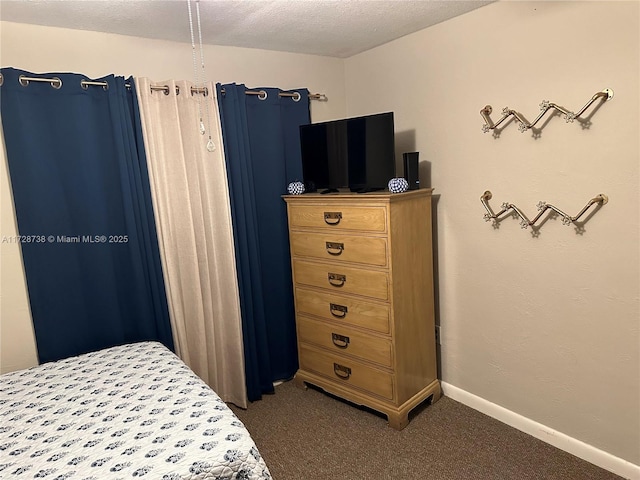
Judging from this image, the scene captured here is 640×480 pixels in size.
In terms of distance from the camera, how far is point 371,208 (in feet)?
8.25

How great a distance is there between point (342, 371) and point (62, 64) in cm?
235

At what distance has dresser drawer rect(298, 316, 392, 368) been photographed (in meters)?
2.65

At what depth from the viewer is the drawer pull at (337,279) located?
276 cm

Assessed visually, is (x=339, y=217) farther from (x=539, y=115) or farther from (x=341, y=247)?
(x=539, y=115)

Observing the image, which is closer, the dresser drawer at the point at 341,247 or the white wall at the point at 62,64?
the white wall at the point at 62,64

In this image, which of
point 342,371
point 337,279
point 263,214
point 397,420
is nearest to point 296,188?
point 263,214

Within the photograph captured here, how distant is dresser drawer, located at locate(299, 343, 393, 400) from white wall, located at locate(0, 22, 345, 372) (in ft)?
5.24

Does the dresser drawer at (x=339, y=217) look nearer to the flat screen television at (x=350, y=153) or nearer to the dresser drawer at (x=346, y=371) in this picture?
the flat screen television at (x=350, y=153)

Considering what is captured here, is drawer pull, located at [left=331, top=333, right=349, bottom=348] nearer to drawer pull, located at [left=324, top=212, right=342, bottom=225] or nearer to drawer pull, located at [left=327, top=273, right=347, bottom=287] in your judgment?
drawer pull, located at [left=327, top=273, right=347, bottom=287]

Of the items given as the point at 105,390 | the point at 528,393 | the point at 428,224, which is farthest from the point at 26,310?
the point at 528,393

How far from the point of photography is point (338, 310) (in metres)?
2.83

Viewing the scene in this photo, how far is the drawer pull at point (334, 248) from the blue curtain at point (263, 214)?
489mm

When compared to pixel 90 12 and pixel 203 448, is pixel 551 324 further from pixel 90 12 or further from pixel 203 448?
pixel 90 12

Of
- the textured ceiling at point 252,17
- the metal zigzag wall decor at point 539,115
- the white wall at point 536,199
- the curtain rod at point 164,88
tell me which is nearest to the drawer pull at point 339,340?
the white wall at point 536,199
